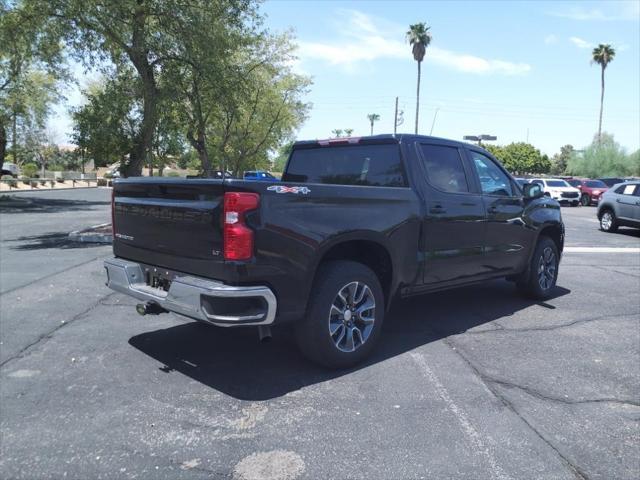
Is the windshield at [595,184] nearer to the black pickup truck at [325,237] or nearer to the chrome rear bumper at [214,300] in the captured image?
the black pickup truck at [325,237]

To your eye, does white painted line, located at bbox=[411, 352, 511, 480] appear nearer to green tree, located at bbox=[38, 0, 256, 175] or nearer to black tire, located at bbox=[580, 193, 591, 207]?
green tree, located at bbox=[38, 0, 256, 175]

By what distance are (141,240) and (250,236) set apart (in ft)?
4.58

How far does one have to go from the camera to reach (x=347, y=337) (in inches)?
175

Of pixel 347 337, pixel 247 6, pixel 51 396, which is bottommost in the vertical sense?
pixel 51 396

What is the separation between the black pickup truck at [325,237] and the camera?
3695 millimetres

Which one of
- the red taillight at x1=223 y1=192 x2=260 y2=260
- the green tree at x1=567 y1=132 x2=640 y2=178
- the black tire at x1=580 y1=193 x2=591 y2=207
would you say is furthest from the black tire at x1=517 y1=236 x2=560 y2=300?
the green tree at x1=567 y1=132 x2=640 y2=178

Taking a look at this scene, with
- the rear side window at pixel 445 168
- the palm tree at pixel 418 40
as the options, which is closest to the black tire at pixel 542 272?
the rear side window at pixel 445 168

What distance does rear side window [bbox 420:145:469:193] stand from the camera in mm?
5305

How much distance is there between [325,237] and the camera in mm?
4121

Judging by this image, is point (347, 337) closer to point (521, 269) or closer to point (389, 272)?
point (389, 272)

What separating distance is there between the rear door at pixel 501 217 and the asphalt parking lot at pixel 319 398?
69 cm

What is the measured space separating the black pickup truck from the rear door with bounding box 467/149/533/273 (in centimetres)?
2

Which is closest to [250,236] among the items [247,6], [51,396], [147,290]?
[147,290]

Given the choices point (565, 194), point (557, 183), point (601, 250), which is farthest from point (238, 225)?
point (557, 183)
